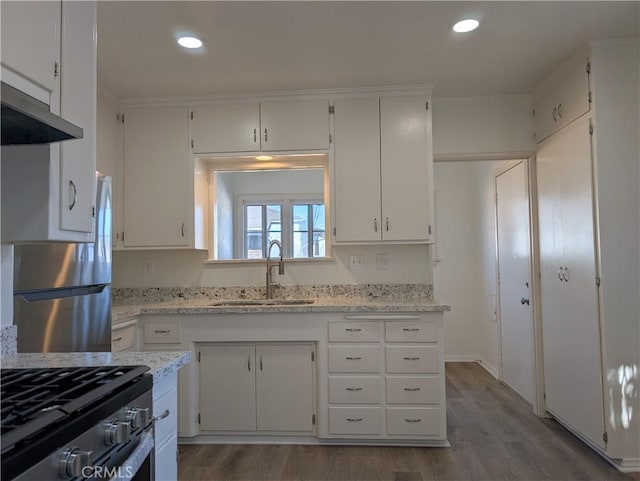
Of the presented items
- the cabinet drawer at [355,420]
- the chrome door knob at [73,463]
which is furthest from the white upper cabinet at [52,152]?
the cabinet drawer at [355,420]

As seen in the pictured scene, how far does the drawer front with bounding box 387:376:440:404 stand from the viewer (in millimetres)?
2562

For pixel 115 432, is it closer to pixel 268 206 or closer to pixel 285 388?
pixel 285 388

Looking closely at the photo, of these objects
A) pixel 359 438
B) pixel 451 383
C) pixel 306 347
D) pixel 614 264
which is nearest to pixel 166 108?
pixel 306 347

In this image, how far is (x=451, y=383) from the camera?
389cm

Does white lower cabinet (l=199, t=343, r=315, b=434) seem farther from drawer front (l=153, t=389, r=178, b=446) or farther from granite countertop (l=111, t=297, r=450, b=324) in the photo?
drawer front (l=153, t=389, r=178, b=446)

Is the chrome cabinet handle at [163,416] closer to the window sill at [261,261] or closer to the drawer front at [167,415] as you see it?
the drawer front at [167,415]

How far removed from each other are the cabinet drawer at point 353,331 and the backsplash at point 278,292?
0.56 metres

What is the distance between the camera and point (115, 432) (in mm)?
917

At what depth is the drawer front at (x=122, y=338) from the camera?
2391 mm

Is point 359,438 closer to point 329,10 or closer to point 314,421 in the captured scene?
point 314,421

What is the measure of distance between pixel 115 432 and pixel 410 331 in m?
1.98

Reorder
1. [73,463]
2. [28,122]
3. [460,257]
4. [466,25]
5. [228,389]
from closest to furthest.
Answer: [73,463], [28,122], [466,25], [228,389], [460,257]

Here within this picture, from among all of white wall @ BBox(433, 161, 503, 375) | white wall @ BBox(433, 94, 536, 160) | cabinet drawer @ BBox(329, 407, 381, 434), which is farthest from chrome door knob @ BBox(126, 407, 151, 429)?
white wall @ BBox(433, 161, 503, 375)

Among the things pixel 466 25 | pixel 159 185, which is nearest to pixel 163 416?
pixel 159 185
